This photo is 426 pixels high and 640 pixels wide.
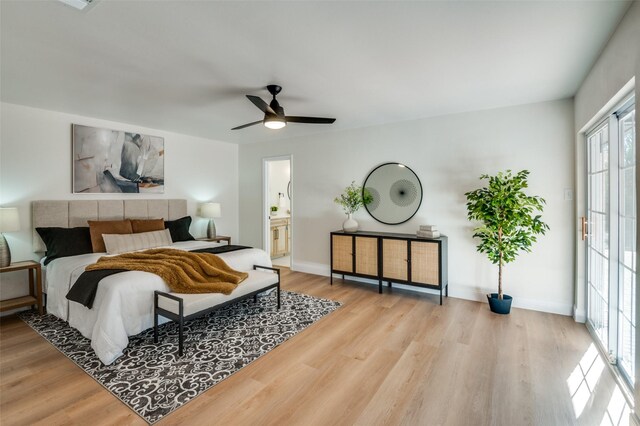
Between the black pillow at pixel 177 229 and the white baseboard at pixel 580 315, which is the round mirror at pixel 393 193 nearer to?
the white baseboard at pixel 580 315

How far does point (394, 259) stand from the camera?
4.20 meters

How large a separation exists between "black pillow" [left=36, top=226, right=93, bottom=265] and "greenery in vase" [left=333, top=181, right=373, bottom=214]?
3444mm

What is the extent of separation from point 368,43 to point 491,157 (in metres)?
2.45

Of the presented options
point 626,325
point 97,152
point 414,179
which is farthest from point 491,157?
point 97,152

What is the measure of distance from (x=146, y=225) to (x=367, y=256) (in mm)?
3163

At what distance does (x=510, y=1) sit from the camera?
71.2 inches

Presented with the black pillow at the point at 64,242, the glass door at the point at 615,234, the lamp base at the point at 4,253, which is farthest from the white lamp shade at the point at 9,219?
the glass door at the point at 615,234

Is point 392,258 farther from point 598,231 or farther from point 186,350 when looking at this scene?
point 186,350

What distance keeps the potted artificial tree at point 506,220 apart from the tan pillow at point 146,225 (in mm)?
4193

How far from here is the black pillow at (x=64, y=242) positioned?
3.60 m

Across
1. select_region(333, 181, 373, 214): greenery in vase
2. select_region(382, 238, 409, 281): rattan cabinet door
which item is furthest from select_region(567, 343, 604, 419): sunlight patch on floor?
select_region(333, 181, 373, 214): greenery in vase

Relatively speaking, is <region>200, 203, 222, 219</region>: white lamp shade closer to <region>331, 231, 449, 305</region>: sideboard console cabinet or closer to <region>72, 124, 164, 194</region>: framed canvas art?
<region>72, 124, 164, 194</region>: framed canvas art

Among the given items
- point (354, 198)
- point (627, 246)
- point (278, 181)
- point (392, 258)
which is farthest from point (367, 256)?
point (278, 181)

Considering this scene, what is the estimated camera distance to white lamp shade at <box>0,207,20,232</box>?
10.8 ft
